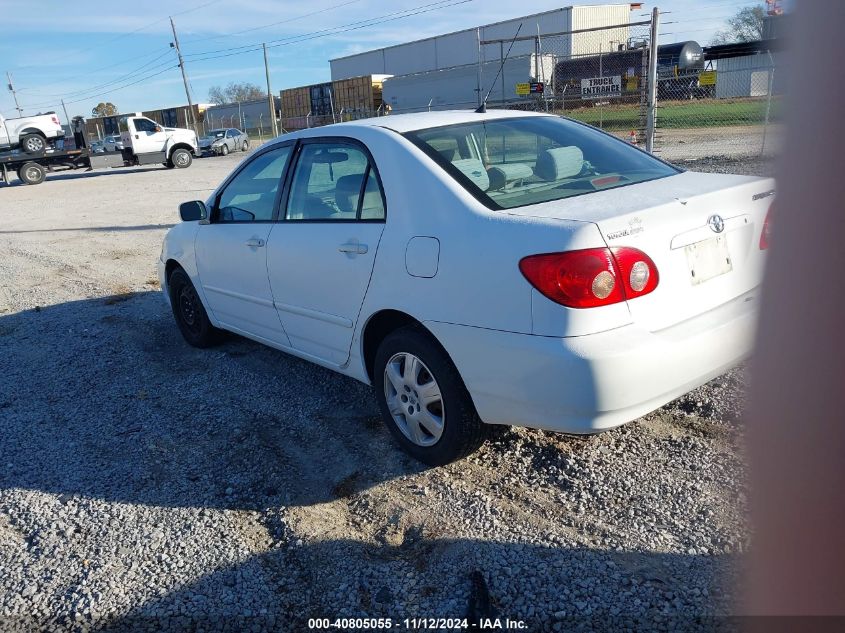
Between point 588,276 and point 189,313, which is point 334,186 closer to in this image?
point 588,276

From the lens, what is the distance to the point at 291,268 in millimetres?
4066

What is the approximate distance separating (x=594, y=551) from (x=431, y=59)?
51.3 meters

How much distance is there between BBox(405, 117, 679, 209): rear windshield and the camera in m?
3.34

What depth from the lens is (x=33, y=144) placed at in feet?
84.8

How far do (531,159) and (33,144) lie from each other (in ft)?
88.7

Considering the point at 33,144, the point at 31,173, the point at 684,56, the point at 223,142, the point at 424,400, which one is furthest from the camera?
the point at 223,142

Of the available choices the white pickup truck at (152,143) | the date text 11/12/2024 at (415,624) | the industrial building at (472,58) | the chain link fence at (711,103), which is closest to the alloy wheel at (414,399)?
the date text 11/12/2024 at (415,624)

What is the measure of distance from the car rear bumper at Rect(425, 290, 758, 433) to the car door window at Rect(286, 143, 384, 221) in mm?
893

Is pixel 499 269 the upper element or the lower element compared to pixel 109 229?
upper

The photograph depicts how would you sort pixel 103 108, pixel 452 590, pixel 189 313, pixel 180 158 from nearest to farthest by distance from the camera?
pixel 452 590 → pixel 189 313 → pixel 180 158 → pixel 103 108

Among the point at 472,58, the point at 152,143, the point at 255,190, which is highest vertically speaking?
the point at 472,58

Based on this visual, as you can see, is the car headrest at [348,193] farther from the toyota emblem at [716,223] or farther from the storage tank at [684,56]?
the storage tank at [684,56]

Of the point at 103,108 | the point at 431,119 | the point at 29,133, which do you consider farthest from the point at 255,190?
the point at 103,108

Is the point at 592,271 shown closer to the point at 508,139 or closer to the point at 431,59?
the point at 508,139
